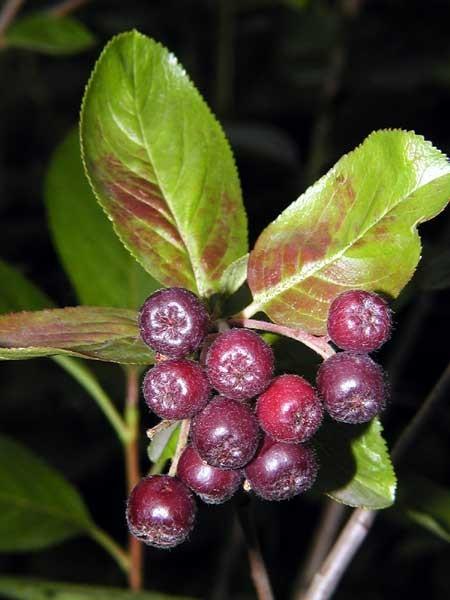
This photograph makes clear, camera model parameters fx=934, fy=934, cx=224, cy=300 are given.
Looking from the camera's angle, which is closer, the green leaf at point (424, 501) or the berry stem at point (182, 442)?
the berry stem at point (182, 442)

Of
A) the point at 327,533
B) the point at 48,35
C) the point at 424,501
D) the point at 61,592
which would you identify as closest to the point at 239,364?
the point at 424,501

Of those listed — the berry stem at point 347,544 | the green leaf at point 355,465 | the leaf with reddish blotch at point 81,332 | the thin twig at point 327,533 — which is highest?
the leaf with reddish blotch at point 81,332

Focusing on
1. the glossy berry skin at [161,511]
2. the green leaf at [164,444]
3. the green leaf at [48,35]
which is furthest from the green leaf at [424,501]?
the green leaf at [48,35]

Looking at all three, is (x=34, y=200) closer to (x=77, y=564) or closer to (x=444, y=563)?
(x=77, y=564)

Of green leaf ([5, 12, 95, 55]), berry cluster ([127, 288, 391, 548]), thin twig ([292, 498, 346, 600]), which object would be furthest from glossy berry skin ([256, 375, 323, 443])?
green leaf ([5, 12, 95, 55])

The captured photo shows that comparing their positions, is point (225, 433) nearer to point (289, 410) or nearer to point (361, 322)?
point (289, 410)

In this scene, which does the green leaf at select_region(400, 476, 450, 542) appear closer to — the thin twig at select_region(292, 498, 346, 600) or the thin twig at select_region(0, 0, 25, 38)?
the thin twig at select_region(292, 498, 346, 600)

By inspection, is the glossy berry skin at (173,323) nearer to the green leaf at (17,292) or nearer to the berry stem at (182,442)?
the berry stem at (182,442)
